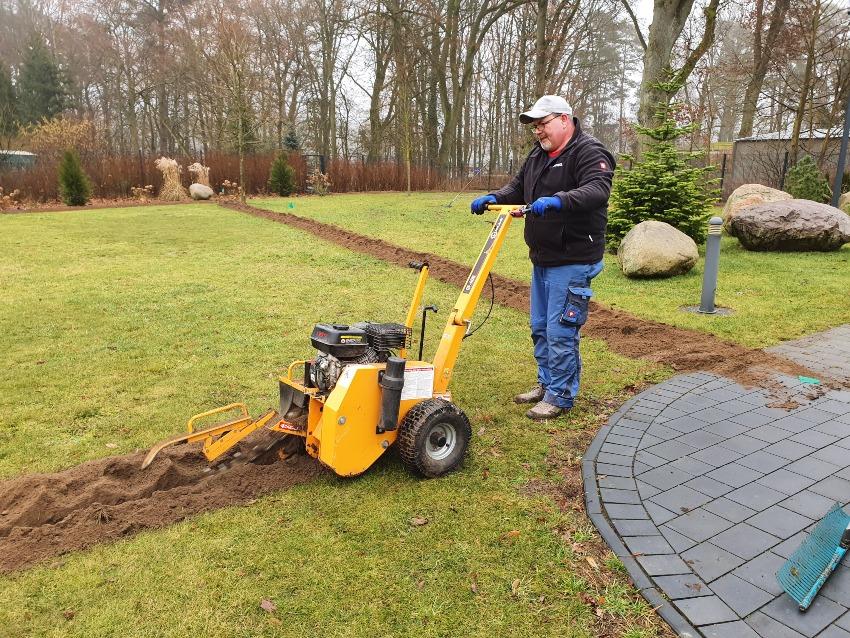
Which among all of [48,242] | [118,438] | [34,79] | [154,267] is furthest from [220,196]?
[118,438]

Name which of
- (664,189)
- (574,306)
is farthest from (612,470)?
(664,189)

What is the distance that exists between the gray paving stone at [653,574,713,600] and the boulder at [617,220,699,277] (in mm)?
6410

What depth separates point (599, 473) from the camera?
3.55m

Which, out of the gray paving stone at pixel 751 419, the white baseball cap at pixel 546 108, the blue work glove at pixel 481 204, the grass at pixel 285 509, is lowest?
the grass at pixel 285 509

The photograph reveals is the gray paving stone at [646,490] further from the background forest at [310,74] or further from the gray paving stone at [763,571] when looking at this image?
the background forest at [310,74]

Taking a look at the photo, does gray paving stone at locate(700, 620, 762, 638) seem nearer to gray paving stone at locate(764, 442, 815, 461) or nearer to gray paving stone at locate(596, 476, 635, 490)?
gray paving stone at locate(596, 476, 635, 490)

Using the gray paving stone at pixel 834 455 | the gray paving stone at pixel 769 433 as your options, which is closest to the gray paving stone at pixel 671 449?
the gray paving stone at pixel 769 433

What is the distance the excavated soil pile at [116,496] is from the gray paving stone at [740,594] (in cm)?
210

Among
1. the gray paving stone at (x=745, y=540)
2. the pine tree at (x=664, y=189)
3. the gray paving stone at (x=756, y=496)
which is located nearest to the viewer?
the gray paving stone at (x=745, y=540)

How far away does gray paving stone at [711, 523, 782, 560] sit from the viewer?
9.16 ft

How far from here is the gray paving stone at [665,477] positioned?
Answer: 11.1 ft

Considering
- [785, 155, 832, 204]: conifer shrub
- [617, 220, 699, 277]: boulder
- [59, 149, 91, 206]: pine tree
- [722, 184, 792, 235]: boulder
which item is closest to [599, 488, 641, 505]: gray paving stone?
[617, 220, 699, 277]: boulder

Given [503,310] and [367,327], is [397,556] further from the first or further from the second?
[503,310]

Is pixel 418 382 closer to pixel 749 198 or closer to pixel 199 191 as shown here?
pixel 749 198
